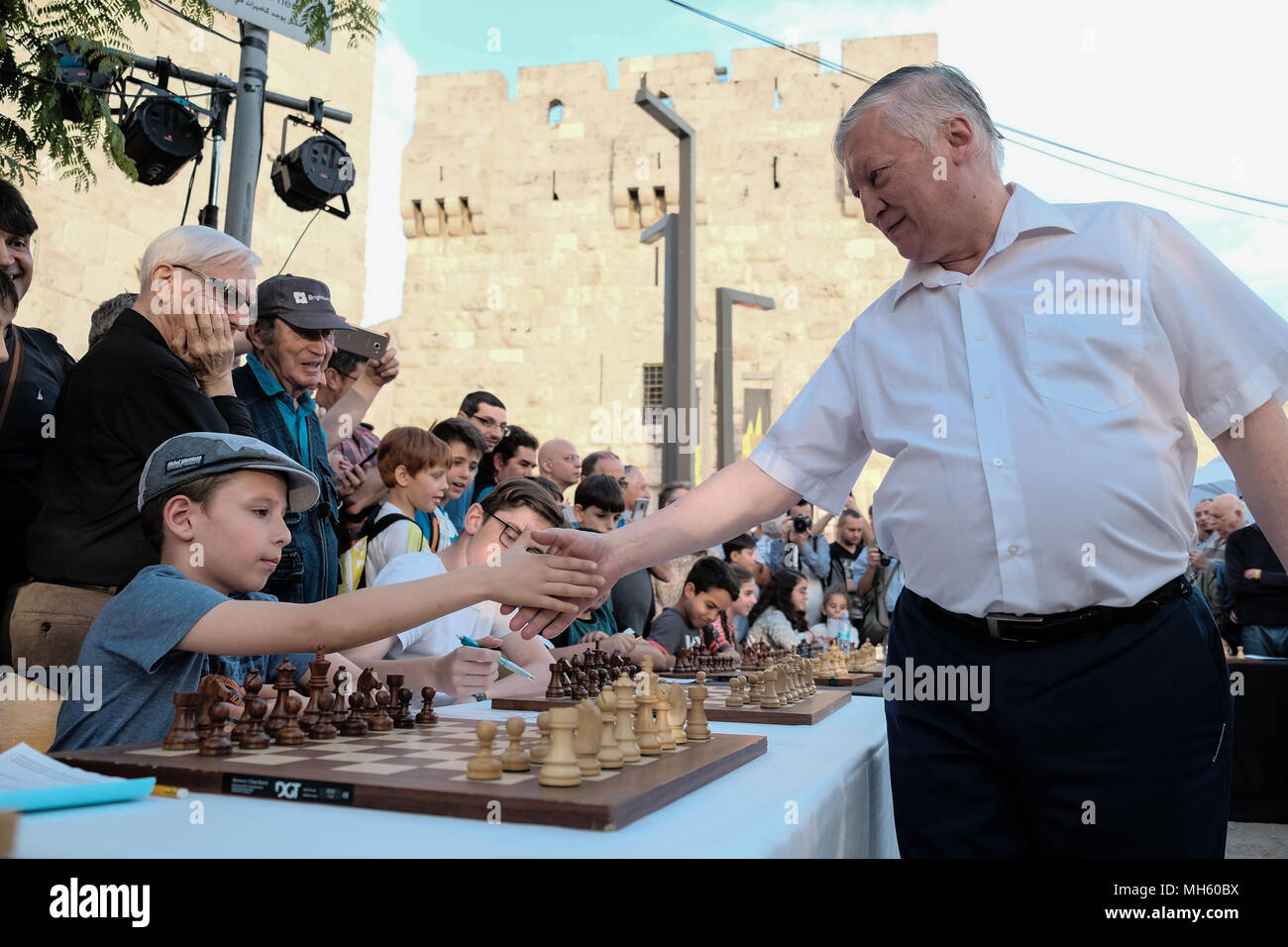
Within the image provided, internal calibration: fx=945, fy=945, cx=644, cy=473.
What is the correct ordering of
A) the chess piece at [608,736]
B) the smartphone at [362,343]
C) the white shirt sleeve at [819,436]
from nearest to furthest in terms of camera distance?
the chess piece at [608,736]
the white shirt sleeve at [819,436]
the smartphone at [362,343]

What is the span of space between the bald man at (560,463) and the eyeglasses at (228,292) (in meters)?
3.23

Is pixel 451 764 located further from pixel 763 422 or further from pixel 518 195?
pixel 518 195

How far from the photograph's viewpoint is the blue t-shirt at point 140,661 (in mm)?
1593

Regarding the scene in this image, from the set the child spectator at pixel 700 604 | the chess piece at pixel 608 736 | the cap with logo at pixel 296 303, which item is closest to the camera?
the chess piece at pixel 608 736

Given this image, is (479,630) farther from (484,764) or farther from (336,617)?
A: (484,764)

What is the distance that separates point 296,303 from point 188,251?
1.93 feet

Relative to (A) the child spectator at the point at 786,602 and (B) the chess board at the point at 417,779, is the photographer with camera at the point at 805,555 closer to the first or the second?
(A) the child spectator at the point at 786,602

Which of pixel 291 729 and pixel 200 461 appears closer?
pixel 291 729

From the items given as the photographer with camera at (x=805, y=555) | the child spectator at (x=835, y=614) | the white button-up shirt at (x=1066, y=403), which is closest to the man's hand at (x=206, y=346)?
the white button-up shirt at (x=1066, y=403)

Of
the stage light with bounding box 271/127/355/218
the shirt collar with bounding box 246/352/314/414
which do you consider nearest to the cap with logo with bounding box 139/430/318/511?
the shirt collar with bounding box 246/352/314/414

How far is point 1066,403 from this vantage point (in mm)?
1480

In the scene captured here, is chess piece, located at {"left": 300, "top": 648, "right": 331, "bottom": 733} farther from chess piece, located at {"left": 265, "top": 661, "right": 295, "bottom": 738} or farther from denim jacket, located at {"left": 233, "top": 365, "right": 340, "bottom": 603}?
denim jacket, located at {"left": 233, "top": 365, "right": 340, "bottom": 603}

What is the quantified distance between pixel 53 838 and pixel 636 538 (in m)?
1.16

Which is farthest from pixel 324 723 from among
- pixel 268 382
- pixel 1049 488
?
pixel 268 382
